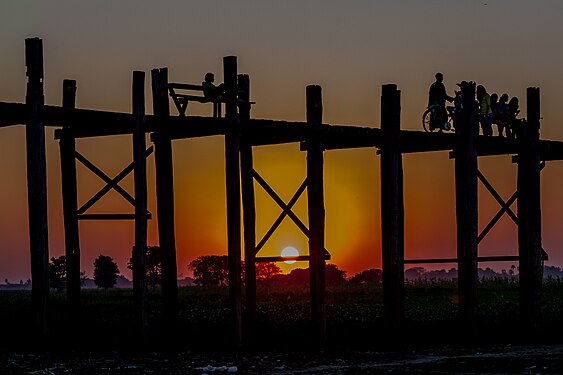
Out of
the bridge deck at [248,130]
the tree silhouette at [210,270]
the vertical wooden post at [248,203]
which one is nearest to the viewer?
the bridge deck at [248,130]

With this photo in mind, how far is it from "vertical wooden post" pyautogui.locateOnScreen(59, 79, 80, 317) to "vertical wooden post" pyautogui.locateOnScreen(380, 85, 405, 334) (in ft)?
19.1

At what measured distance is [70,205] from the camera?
92.5 ft

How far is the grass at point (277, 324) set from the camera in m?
26.8

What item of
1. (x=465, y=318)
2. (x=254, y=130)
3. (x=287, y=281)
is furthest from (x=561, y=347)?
(x=287, y=281)

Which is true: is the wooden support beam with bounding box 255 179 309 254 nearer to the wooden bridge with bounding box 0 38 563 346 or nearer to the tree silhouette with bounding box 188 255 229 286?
the wooden bridge with bounding box 0 38 563 346

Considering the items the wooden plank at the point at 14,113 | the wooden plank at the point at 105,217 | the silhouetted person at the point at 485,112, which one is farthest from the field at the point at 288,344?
the silhouetted person at the point at 485,112

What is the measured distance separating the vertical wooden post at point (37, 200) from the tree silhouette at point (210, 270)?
65.9 meters

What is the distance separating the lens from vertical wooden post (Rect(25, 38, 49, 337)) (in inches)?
957

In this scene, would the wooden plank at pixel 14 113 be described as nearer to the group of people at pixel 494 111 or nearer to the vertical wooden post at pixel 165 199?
the vertical wooden post at pixel 165 199

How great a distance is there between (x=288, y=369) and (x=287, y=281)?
58.8 metres

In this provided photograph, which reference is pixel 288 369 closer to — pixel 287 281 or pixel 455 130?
pixel 455 130

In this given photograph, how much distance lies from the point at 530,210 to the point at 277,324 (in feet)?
19.5

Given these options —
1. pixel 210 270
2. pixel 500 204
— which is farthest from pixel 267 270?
pixel 500 204

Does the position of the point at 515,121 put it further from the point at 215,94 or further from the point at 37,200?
the point at 37,200
